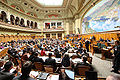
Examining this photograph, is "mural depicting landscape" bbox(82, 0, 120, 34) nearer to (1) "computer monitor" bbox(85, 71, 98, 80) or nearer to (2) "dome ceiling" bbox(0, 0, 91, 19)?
(1) "computer monitor" bbox(85, 71, 98, 80)

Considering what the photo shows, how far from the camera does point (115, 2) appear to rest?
574 centimetres

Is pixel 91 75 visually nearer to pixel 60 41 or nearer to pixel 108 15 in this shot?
pixel 108 15

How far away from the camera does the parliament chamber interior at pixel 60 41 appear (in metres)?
1.89

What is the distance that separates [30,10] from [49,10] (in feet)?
21.6

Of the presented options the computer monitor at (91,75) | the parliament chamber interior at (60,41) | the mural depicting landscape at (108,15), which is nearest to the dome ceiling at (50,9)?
the parliament chamber interior at (60,41)

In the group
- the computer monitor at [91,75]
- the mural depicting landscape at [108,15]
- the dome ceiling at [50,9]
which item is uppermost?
the dome ceiling at [50,9]

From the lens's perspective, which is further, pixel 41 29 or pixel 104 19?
pixel 41 29

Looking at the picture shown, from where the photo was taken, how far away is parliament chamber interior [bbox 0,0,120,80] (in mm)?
1892

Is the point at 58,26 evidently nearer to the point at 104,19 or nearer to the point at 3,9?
the point at 3,9

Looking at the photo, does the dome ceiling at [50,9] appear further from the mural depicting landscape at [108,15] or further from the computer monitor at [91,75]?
the computer monitor at [91,75]

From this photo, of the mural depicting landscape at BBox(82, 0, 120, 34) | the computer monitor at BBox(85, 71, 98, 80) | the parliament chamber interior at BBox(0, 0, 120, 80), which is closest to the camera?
the computer monitor at BBox(85, 71, 98, 80)

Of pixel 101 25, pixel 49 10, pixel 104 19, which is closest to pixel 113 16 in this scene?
pixel 104 19

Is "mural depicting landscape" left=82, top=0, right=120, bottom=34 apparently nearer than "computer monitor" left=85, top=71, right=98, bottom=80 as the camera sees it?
No

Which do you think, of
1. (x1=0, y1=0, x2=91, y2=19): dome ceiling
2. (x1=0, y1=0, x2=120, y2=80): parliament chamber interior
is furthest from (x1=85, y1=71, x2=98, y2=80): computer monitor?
(x1=0, y1=0, x2=91, y2=19): dome ceiling
